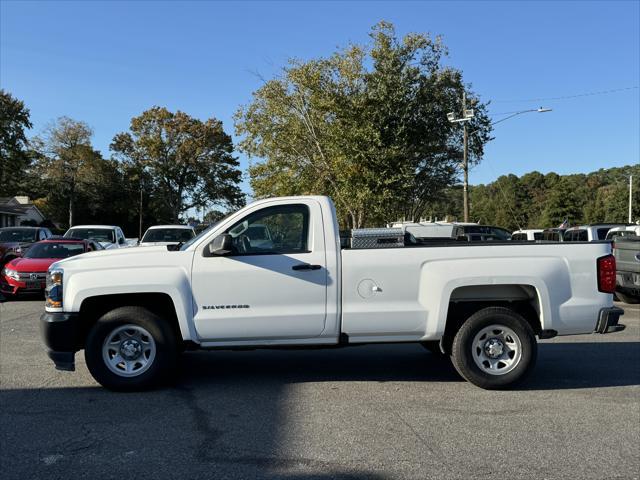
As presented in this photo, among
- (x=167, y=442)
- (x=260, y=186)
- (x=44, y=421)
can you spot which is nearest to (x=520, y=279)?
(x=167, y=442)

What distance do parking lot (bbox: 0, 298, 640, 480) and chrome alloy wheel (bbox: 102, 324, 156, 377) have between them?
0.92 ft

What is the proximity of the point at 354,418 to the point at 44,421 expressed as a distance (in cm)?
273

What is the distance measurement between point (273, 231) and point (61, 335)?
2.41m

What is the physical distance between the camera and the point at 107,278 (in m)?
5.87

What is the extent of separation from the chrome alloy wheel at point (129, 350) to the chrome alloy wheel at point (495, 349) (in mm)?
3429

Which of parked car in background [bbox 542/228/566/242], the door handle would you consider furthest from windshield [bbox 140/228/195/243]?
the door handle

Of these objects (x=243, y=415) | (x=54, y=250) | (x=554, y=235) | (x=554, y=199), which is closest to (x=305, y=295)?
(x=243, y=415)

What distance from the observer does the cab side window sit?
6.10 m

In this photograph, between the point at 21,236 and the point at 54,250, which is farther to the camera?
the point at 21,236

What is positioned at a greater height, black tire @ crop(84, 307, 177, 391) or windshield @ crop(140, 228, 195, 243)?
windshield @ crop(140, 228, 195, 243)

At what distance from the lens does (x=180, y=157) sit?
5709cm

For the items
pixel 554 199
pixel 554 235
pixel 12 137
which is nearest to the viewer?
pixel 554 235

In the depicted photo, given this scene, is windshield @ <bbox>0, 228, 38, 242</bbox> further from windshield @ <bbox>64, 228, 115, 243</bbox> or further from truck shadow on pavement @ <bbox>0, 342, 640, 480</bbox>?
truck shadow on pavement @ <bbox>0, 342, 640, 480</bbox>

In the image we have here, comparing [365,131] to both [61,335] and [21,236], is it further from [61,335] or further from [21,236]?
[61,335]
